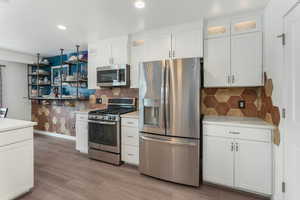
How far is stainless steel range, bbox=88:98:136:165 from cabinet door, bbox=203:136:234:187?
1556mm

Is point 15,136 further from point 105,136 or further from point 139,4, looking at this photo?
point 139,4

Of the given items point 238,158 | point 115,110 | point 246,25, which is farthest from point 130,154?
point 246,25

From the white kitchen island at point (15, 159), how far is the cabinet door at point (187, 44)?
2511 mm

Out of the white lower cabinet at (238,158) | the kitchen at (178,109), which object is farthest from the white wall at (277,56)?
the white lower cabinet at (238,158)

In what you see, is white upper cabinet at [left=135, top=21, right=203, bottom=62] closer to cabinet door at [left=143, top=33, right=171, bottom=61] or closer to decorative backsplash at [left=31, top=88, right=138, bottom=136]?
cabinet door at [left=143, top=33, right=171, bottom=61]

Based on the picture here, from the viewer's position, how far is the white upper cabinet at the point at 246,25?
7.17ft

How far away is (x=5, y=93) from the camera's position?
461 cm

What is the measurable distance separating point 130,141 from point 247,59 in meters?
2.36

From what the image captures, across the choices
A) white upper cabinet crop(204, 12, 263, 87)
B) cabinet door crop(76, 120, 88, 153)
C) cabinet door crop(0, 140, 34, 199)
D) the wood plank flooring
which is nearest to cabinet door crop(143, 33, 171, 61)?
white upper cabinet crop(204, 12, 263, 87)

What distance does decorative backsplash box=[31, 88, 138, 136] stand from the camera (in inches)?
148

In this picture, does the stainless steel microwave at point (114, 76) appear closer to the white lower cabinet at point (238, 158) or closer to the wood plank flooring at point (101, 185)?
the wood plank flooring at point (101, 185)

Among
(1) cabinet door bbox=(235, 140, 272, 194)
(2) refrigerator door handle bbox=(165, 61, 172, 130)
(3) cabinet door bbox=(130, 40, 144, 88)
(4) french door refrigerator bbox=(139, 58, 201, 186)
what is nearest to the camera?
(1) cabinet door bbox=(235, 140, 272, 194)

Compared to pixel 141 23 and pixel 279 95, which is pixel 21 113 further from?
pixel 279 95

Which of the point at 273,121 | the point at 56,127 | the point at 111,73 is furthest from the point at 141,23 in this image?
the point at 56,127
